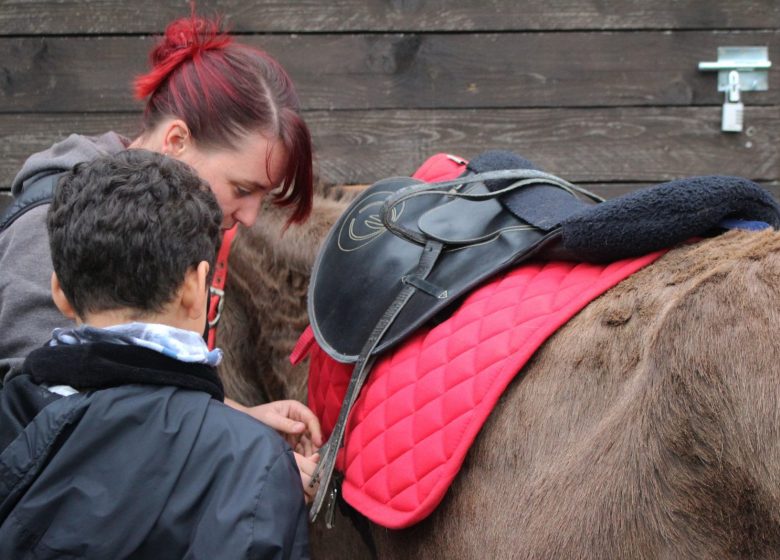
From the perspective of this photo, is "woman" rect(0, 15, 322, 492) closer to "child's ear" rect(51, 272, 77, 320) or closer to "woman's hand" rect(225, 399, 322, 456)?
"woman's hand" rect(225, 399, 322, 456)

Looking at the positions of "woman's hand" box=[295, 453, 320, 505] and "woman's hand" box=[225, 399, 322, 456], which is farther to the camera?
"woman's hand" box=[225, 399, 322, 456]

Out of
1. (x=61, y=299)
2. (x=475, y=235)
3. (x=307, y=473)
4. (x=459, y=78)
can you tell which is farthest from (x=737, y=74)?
(x=61, y=299)

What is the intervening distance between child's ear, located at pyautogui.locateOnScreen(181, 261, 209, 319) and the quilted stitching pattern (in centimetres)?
35

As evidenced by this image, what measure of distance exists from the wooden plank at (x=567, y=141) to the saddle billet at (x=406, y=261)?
3.05ft

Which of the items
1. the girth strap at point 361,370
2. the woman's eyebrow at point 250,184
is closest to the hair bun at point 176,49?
the woman's eyebrow at point 250,184

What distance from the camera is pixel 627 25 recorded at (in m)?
2.33

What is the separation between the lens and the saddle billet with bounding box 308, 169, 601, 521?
1.23 meters

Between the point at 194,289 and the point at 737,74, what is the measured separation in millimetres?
2024

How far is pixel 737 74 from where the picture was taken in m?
2.34

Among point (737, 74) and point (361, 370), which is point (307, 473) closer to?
point (361, 370)

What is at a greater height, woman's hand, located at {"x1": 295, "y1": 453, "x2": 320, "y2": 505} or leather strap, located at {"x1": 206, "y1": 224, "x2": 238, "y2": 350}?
leather strap, located at {"x1": 206, "y1": 224, "x2": 238, "y2": 350}

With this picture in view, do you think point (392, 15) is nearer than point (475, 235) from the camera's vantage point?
No

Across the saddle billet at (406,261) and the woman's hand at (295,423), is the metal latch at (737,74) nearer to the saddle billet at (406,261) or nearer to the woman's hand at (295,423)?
the saddle billet at (406,261)

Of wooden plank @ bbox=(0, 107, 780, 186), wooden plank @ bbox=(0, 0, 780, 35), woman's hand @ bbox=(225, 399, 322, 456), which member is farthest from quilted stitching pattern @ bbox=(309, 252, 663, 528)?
wooden plank @ bbox=(0, 0, 780, 35)
